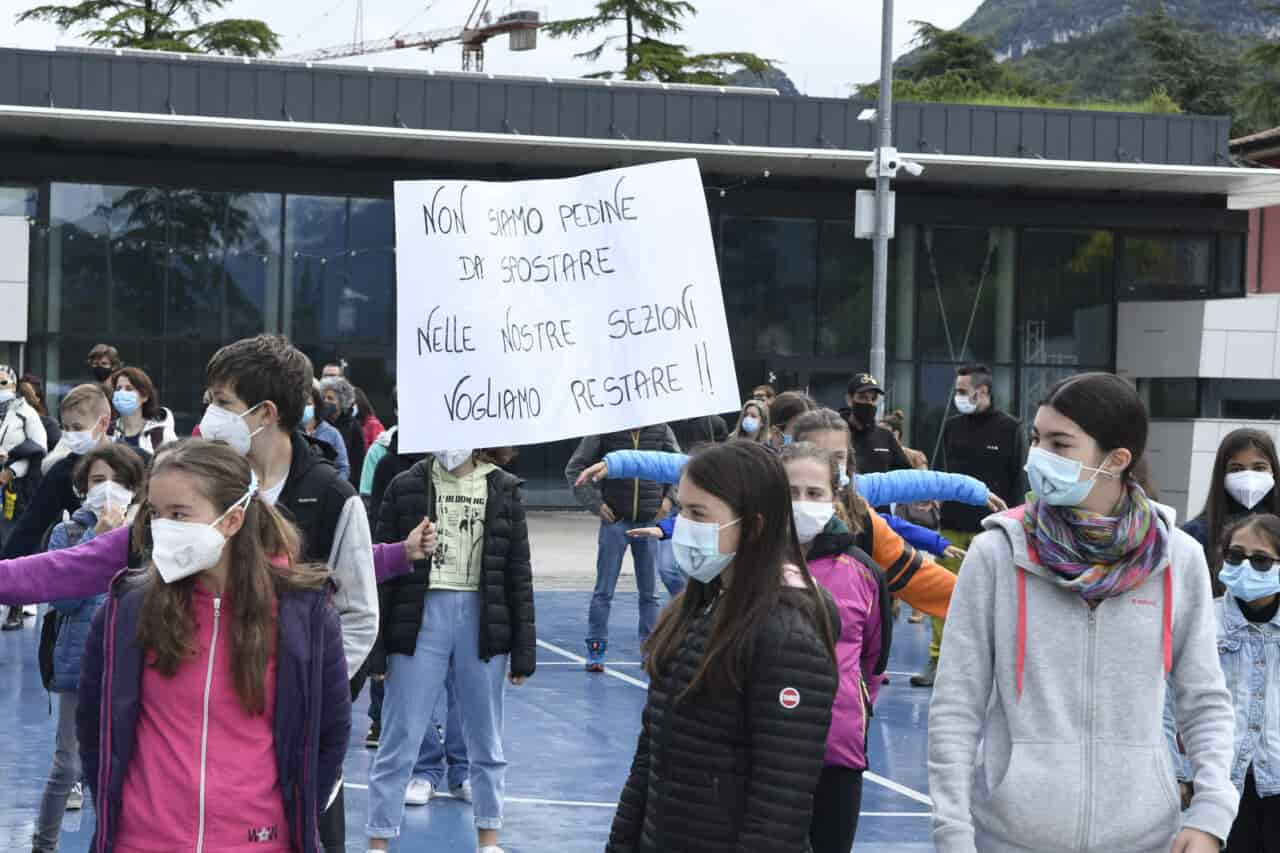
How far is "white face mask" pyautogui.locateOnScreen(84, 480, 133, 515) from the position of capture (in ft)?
24.2

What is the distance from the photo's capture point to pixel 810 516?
544 centimetres

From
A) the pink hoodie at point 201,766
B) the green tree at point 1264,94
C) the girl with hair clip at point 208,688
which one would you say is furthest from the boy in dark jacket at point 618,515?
the green tree at point 1264,94

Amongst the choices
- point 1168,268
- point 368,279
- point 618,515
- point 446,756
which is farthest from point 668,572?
point 1168,268

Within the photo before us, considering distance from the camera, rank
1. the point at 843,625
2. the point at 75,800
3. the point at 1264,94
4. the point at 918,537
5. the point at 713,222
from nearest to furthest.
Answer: the point at 843,625
the point at 918,537
the point at 75,800
the point at 713,222
the point at 1264,94

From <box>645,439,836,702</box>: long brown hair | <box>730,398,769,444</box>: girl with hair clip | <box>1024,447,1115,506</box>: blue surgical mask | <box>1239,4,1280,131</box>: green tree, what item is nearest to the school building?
<box>730,398,769,444</box>: girl with hair clip

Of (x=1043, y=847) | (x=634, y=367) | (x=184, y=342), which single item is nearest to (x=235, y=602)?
(x=1043, y=847)

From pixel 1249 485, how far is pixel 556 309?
9.05ft

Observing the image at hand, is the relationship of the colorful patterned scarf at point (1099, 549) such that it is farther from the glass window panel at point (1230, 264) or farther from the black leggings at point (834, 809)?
the glass window panel at point (1230, 264)

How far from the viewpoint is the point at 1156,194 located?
32.0 meters

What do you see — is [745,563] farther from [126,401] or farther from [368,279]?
[368,279]

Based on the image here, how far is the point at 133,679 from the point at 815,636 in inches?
59.2

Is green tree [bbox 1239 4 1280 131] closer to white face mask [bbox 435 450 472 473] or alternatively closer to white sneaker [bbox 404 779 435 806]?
white sneaker [bbox 404 779 435 806]

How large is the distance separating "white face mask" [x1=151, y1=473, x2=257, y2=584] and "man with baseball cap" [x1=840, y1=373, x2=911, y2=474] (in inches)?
369

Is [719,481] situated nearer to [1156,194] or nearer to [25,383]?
[25,383]
